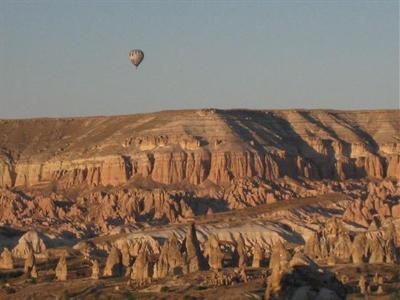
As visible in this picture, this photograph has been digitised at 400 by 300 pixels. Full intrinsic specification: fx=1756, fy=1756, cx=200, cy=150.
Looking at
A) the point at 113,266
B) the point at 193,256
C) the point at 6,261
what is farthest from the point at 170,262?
the point at 6,261

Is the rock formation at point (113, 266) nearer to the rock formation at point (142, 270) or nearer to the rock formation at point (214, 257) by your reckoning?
the rock formation at point (142, 270)

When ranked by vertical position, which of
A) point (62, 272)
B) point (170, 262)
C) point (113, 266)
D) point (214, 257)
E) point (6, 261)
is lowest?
point (62, 272)

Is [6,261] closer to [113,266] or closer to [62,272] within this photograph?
[113,266]

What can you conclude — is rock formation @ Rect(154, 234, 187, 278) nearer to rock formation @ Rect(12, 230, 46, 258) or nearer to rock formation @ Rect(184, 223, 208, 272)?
rock formation @ Rect(184, 223, 208, 272)

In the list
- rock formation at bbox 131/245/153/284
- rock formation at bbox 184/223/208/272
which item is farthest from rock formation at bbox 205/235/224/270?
rock formation at bbox 131/245/153/284

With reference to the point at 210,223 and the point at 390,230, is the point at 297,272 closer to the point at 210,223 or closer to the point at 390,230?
the point at 390,230

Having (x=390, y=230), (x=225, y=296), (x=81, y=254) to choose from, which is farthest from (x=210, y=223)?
(x=225, y=296)

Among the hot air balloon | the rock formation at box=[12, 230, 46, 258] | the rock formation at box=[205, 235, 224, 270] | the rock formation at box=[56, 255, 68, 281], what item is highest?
the hot air balloon

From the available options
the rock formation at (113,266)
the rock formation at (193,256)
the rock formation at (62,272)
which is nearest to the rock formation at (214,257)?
the rock formation at (193,256)
